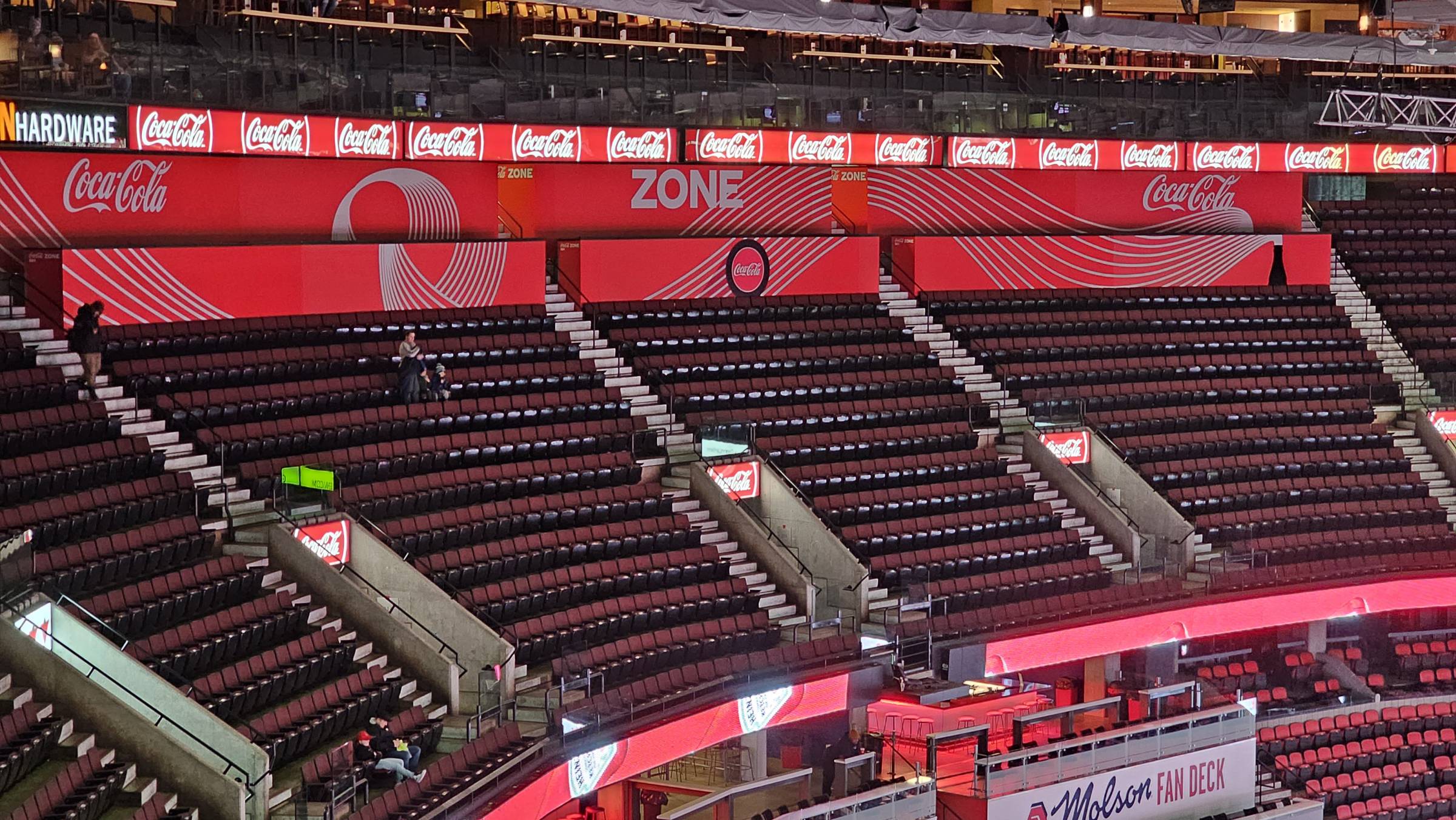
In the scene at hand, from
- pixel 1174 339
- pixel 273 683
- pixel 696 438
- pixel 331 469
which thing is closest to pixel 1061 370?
pixel 1174 339

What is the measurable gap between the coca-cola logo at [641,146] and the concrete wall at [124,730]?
11718mm

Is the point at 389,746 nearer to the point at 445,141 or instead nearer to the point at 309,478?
the point at 309,478

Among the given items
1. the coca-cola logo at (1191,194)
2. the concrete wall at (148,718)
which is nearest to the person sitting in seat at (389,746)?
the concrete wall at (148,718)

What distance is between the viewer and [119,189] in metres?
21.0

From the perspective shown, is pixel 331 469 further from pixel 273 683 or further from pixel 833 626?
pixel 833 626

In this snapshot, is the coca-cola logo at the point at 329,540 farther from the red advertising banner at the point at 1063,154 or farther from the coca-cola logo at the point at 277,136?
the red advertising banner at the point at 1063,154

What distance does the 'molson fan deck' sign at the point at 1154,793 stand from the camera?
18109 millimetres

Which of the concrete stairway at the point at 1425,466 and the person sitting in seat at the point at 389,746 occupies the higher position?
the concrete stairway at the point at 1425,466

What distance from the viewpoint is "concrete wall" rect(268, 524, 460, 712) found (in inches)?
674

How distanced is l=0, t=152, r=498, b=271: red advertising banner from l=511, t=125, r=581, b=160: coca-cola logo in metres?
2.01

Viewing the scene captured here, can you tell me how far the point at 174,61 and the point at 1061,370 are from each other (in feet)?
44.7

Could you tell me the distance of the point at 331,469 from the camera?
61.9 feet

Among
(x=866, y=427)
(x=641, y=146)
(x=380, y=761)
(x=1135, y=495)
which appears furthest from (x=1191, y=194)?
(x=380, y=761)

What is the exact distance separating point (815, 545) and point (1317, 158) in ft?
41.1
